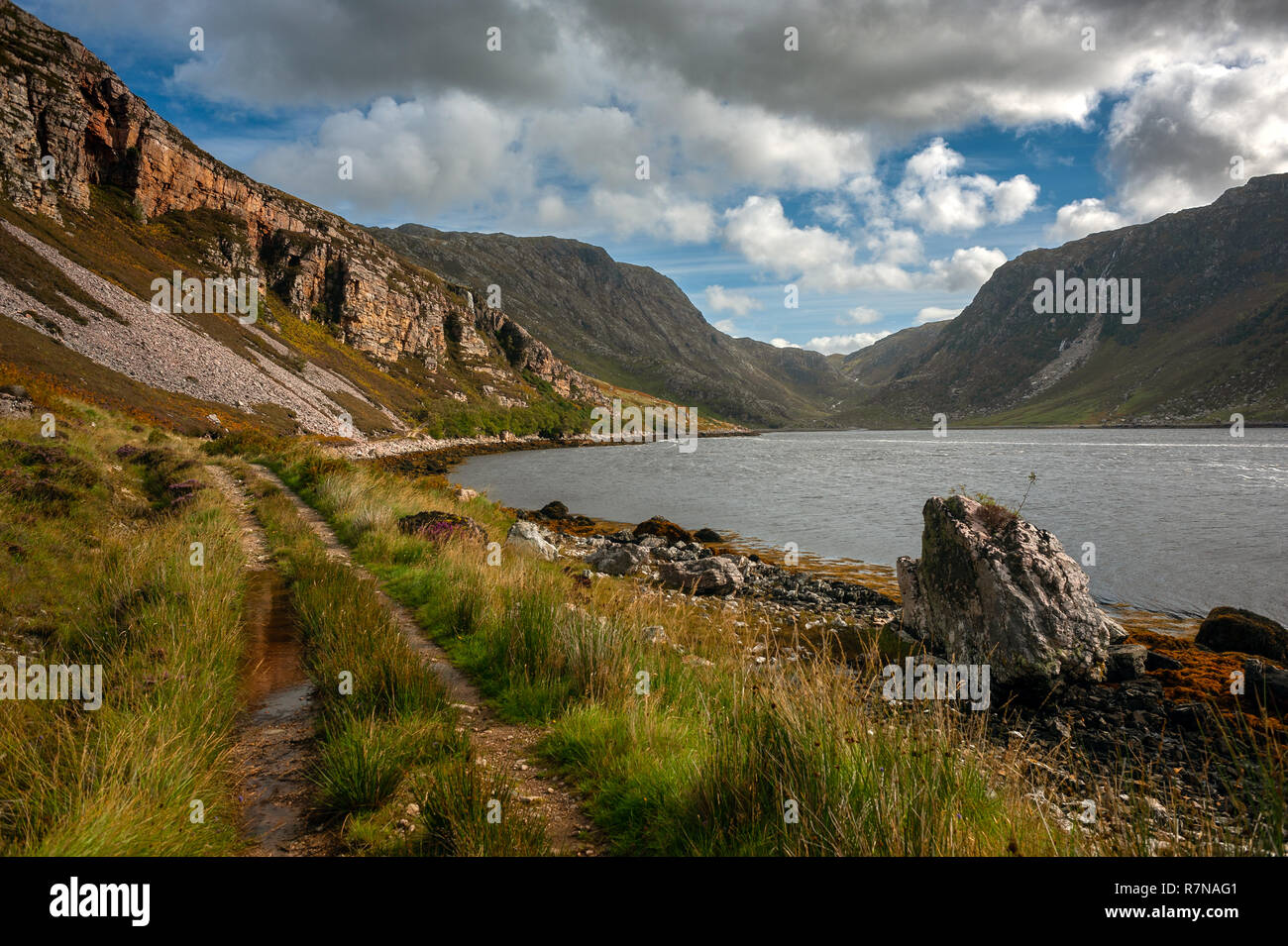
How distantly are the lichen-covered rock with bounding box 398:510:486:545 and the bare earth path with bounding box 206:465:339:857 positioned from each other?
448 cm

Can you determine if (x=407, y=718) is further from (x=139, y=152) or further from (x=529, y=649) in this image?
(x=139, y=152)

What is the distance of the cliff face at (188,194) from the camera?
67.7 metres

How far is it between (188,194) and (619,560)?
111743 mm

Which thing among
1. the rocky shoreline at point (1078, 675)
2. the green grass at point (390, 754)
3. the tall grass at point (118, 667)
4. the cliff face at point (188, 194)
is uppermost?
the cliff face at point (188, 194)

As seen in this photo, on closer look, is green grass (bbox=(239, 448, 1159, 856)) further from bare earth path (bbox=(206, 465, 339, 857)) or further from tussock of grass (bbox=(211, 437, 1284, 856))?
bare earth path (bbox=(206, 465, 339, 857))

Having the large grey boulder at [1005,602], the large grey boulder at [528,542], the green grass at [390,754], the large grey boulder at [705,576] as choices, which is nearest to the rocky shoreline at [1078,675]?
the large grey boulder at [1005,602]

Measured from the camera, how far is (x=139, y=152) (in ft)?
270

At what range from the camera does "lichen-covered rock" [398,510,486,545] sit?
45.5 ft

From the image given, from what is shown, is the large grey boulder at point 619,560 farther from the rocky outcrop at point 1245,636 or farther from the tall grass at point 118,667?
the rocky outcrop at point 1245,636

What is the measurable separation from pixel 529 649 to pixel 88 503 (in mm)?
11101

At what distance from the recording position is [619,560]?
723 inches

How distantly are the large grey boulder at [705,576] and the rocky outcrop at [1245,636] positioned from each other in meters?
9.77
